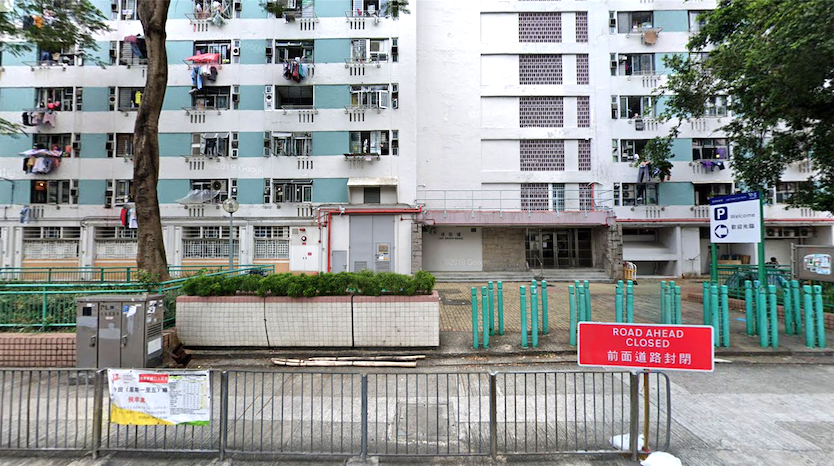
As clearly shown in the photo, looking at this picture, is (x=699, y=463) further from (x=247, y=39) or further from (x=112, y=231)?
(x=112, y=231)

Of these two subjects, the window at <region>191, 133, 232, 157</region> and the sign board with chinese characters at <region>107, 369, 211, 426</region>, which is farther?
the window at <region>191, 133, 232, 157</region>

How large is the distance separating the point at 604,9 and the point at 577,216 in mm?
14017

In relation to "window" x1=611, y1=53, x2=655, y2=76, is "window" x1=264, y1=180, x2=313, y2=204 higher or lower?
lower

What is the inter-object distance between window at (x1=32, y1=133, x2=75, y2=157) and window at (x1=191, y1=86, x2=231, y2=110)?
24.4 feet

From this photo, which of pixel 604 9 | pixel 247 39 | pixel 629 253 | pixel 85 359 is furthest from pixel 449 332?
pixel 604 9

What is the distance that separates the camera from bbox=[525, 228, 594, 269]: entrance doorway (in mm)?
22641

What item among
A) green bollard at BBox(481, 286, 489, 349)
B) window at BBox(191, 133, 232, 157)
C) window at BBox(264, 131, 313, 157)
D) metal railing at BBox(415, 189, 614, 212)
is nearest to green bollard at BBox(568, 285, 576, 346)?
green bollard at BBox(481, 286, 489, 349)

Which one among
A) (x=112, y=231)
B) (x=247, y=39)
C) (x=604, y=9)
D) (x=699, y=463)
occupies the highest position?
(x=604, y=9)

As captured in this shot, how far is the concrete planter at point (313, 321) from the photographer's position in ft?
22.4

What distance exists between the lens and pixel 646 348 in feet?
12.1

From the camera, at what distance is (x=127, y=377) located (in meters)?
3.71

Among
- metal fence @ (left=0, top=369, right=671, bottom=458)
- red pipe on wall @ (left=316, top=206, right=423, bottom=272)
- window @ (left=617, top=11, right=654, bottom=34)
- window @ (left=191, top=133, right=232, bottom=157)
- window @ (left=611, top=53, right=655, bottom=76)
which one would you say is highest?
window @ (left=617, top=11, right=654, bottom=34)

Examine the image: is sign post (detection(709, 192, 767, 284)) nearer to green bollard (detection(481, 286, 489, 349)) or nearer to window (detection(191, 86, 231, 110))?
green bollard (detection(481, 286, 489, 349))

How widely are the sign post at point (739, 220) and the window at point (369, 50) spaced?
59.2ft
